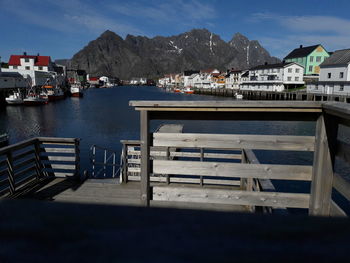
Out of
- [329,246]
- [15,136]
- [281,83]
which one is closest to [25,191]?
[329,246]

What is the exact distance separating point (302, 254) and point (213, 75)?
12732 centimetres

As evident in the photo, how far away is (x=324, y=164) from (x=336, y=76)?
55.7m

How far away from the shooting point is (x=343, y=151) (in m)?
2.98

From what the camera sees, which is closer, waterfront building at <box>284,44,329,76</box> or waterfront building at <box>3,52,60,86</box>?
waterfront building at <box>284,44,329,76</box>

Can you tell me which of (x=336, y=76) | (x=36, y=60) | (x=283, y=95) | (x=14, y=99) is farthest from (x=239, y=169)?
(x=36, y=60)

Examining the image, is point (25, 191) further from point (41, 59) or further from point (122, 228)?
point (41, 59)

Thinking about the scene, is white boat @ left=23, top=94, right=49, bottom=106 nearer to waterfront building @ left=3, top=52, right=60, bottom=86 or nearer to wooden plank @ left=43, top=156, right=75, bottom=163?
waterfront building @ left=3, top=52, right=60, bottom=86

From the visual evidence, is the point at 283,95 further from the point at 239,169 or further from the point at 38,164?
the point at 239,169

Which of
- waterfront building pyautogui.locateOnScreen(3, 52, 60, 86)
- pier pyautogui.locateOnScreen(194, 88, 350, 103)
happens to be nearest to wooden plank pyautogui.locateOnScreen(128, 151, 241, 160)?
pier pyautogui.locateOnScreen(194, 88, 350, 103)

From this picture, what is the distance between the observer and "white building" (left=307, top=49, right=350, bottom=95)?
4697 centimetres

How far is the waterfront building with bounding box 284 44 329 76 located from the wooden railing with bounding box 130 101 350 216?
273 feet

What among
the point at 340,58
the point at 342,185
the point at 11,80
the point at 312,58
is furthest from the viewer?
the point at 312,58

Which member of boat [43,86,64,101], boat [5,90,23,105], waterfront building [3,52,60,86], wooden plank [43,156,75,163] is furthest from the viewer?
waterfront building [3,52,60,86]

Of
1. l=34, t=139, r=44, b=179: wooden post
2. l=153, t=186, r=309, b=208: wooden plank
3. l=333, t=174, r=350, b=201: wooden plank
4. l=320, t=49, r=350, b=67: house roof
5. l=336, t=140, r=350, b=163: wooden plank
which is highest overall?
l=320, t=49, r=350, b=67: house roof
